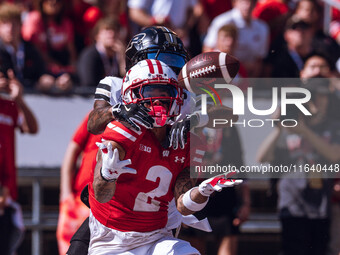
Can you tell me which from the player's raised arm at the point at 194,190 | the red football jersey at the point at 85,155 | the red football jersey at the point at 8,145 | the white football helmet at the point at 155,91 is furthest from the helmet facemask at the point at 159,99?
the red football jersey at the point at 8,145

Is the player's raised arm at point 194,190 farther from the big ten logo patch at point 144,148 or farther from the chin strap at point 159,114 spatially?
the chin strap at point 159,114

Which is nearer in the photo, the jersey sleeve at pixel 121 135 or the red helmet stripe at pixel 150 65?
the jersey sleeve at pixel 121 135

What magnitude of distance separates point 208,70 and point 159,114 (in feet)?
1.27

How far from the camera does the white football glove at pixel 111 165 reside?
13.9ft

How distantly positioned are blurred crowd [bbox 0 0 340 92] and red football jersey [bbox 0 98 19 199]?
0.38 metres

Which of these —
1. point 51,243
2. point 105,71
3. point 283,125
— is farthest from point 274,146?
point 51,243

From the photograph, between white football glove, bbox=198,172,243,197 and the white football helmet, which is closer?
white football glove, bbox=198,172,243,197

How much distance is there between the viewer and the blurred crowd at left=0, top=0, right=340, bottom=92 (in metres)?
7.86

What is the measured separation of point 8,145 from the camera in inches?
281

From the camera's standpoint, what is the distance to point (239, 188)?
7281 mm

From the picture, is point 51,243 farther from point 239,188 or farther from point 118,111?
point 118,111

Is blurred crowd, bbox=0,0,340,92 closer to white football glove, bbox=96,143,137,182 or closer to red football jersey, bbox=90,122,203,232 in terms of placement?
red football jersey, bbox=90,122,203,232

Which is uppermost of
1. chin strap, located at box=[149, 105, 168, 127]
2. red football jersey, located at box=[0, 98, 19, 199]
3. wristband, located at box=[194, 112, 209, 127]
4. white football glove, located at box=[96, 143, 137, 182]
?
chin strap, located at box=[149, 105, 168, 127]

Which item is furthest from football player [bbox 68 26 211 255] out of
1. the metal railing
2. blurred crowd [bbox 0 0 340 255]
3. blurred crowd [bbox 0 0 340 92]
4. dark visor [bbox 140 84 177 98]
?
the metal railing
